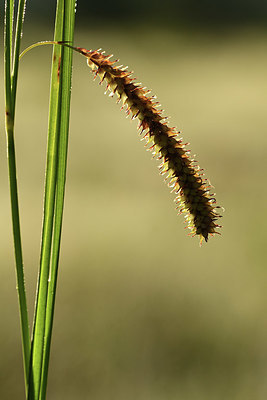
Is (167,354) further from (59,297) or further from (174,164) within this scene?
(174,164)

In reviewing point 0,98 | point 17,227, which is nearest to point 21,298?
point 17,227

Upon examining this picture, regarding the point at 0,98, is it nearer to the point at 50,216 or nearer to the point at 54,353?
the point at 54,353

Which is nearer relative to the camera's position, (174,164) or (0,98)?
(174,164)

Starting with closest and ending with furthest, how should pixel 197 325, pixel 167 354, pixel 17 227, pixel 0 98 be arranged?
pixel 17 227 < pixel 167 354 < pixel 197 325 < pixel 0 98

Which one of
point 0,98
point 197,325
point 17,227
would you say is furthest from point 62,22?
point 0,98

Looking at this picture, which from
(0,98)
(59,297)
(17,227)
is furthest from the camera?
(0,98)

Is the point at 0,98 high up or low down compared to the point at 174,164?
up

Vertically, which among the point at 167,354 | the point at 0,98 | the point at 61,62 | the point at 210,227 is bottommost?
the point at 167,354
